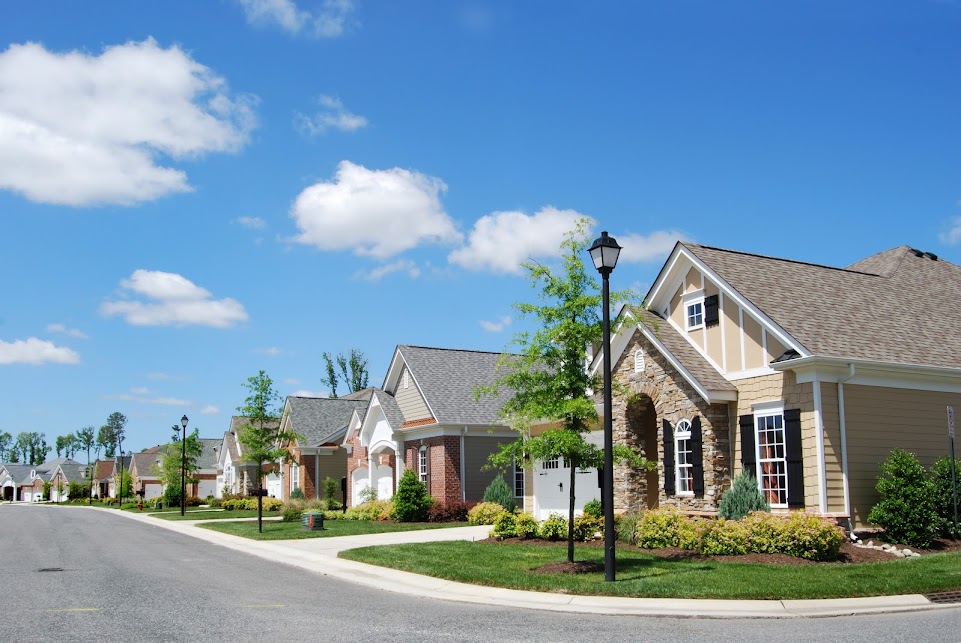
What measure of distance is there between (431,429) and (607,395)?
2059 cm

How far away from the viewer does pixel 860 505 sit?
18031 mm

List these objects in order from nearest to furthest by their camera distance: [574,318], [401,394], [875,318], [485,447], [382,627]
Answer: [382,627] < [574,318] < [875,318] < [485,447] < [401,394]

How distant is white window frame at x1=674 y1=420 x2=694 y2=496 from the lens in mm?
20703

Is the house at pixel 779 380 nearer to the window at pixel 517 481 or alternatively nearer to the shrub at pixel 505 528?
the shrub at pixel 505 528

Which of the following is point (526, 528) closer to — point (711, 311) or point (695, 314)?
point (695, 314)

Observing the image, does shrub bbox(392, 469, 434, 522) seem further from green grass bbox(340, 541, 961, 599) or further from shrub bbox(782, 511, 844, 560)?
shrub bbox(782, 511, 844, 560)

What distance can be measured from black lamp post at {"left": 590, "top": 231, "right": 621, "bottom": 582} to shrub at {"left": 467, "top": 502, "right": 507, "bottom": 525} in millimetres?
14631

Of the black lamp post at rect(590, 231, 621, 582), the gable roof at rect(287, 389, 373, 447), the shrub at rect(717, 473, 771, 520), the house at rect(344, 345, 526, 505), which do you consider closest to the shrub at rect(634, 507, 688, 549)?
the shrub at rect(717, 473, 771, 520)

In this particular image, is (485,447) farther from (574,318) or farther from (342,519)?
(574,318)

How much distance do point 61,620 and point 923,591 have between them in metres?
12.7

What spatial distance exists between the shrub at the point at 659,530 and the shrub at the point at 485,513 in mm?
10184

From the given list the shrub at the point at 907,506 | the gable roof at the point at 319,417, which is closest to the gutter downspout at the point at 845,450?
the shrub at the point at 907,506

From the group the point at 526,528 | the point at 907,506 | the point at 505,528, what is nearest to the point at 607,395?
the point at 907,506

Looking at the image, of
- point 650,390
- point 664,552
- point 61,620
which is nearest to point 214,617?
point 61,620
